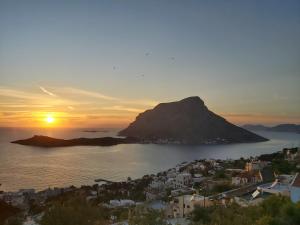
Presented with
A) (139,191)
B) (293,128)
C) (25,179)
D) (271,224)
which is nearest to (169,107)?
(293,128)

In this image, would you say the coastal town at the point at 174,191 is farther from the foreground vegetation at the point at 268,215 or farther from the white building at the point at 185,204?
the foreground vegetation at the point at 268,215

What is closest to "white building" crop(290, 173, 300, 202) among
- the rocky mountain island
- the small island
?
the small island

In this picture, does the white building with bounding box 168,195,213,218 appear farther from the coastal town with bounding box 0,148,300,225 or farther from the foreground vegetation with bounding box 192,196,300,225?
the foreground vegetation with bounding box 192,196,300,225

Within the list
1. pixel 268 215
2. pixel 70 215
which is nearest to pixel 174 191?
pixel 268 215

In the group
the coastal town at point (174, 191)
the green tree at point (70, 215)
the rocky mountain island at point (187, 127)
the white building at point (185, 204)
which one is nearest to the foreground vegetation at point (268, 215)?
the green tree at point (70, 215)

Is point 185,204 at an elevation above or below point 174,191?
above

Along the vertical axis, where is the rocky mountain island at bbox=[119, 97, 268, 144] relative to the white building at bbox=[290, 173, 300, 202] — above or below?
above

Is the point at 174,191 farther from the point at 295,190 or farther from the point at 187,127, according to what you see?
the point at 187,127

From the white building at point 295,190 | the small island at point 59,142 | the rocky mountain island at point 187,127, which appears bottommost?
the white building at point 295,190

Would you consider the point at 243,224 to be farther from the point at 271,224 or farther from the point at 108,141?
the point at 108,141
